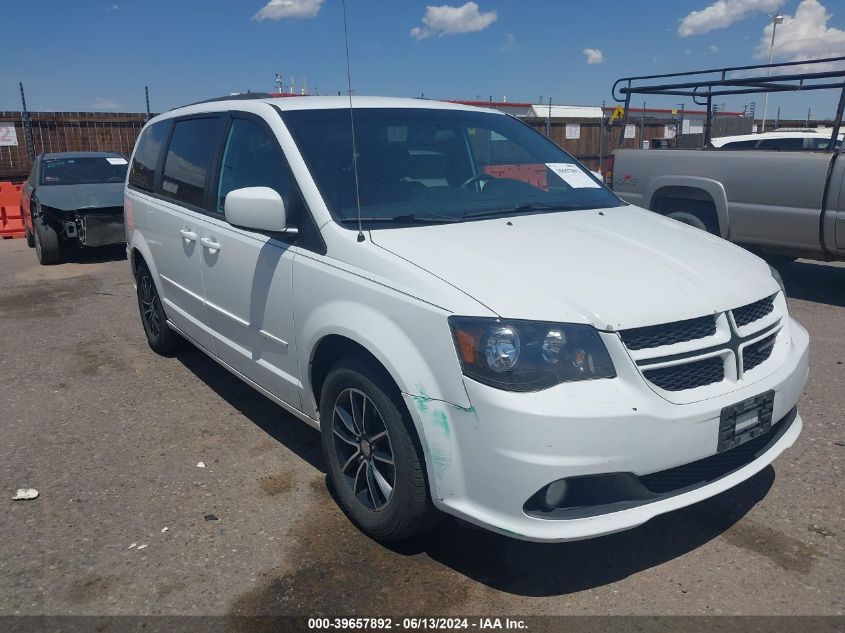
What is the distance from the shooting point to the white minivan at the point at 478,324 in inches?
97.1

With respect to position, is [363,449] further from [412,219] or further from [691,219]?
[691,219]

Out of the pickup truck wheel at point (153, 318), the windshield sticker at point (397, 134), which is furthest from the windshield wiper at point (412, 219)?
the pickup truck wheel at point (153, 318)

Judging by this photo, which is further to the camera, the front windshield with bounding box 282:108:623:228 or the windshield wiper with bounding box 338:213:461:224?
the front windshield with bounding box 282:108:623:228

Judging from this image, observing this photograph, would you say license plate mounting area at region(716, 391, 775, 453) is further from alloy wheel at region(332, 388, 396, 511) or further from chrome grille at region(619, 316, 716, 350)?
alloy wheel at region(332, 388, 396, 511)

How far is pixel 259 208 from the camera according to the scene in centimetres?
321

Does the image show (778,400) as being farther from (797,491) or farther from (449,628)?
(449,628)

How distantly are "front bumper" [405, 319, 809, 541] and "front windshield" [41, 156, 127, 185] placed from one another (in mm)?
9971

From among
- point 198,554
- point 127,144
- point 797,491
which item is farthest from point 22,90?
point 797,491

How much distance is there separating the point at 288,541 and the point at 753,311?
2.19 metres

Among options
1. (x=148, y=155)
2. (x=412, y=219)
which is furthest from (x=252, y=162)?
(x=148, y=155)

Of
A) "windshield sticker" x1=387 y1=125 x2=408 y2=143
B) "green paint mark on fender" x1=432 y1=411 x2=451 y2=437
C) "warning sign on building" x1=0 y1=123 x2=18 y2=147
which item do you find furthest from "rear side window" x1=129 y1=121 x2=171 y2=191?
"warning sign on building" x1=0 y1=123 x2=18 y2=147

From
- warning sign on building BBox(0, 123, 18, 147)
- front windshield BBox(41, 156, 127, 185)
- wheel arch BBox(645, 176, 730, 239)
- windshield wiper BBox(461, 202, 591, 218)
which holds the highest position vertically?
warning sign on building BBox(0, 123, 18, 147)

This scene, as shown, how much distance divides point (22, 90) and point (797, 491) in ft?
60.2

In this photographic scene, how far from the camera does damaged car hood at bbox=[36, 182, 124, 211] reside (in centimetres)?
1005
